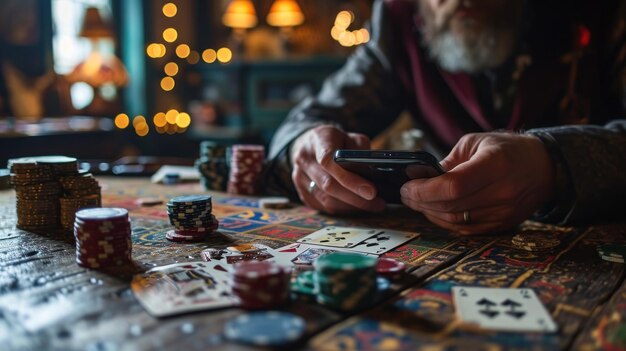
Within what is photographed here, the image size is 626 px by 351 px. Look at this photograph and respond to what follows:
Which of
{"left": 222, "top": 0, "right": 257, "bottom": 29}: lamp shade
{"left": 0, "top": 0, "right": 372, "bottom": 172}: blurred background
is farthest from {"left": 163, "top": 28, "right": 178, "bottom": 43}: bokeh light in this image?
{"left": 222, "top": 0, "right": 257, "bottom": 29}: lamp shade

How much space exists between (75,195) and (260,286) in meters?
0.90

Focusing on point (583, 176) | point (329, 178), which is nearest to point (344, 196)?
point (329, 178)

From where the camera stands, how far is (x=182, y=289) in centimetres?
111

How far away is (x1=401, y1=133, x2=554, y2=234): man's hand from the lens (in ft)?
5.08

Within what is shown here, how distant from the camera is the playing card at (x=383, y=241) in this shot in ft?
4.79

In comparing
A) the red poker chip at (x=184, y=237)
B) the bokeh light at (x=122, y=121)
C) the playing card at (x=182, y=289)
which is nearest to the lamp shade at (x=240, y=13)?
the bokeh light at (x=122, y=121)

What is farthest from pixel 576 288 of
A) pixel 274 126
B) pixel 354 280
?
pixel 274 126

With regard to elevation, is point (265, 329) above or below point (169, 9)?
below

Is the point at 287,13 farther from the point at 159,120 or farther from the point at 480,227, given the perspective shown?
the point at 480,227

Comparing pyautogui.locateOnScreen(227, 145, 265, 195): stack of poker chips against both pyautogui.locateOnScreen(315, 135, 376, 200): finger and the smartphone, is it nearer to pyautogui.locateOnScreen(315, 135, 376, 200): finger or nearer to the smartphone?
pyautogui.locateOnScreen(315, 135, 376, 200): finger

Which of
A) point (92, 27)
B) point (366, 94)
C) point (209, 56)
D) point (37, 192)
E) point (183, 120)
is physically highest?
point (92, 27)

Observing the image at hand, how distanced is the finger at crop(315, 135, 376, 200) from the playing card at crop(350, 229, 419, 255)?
12cm

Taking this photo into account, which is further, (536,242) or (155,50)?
(155,50)

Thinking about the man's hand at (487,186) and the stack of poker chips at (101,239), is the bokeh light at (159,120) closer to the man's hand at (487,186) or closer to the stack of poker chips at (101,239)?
the man's hand at (487,186)
